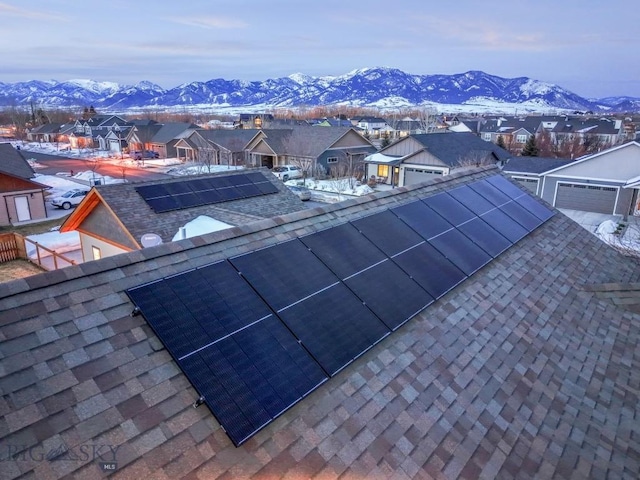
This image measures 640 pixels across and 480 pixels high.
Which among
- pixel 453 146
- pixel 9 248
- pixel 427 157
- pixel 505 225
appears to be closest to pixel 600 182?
pixel 453 146

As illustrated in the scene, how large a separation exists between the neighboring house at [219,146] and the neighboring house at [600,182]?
38198mm

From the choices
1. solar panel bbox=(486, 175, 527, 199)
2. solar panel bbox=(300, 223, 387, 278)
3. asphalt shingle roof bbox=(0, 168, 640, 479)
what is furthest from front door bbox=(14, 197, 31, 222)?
solar panel bbox=(486, 175, 527, 199)

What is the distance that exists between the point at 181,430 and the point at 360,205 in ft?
21.0

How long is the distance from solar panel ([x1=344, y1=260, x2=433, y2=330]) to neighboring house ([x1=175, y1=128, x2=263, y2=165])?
51994mm

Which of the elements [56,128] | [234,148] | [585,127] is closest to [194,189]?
[234,148]

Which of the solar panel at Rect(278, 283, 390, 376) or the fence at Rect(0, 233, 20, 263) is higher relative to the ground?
the solar panel at Rect(278, 283, 390, 376)

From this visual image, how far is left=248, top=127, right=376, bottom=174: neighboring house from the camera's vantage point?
5084 centimetres

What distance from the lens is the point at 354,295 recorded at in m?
6.37

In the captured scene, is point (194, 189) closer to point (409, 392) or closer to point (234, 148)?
point (409, 392)

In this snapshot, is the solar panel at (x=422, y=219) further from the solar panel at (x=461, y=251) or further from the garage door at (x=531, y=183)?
the garage door at (x=531, y=183)

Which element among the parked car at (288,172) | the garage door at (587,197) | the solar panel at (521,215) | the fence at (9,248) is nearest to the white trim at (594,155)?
the garage door at (587,197)

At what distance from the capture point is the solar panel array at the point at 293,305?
429 cm

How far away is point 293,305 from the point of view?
18.2 ft

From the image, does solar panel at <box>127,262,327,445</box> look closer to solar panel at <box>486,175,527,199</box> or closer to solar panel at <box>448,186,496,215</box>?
solar panel at <box>448,186,496,215</box>
